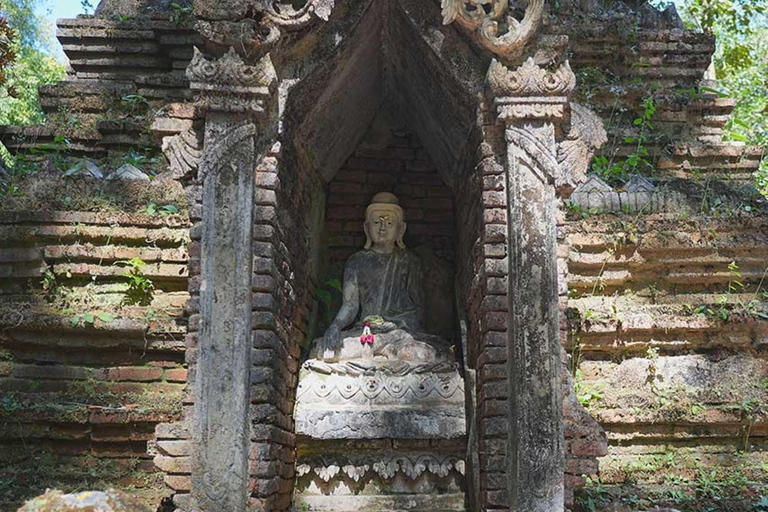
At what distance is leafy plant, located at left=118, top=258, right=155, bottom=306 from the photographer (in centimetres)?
606

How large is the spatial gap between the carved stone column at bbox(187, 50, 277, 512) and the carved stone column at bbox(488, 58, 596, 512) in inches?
60.9

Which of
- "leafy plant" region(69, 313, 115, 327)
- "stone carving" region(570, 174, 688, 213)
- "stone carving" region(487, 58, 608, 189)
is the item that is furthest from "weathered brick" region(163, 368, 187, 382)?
"stone carving" region(570, 174, 688, 213)

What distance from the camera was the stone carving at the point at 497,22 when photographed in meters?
4.77

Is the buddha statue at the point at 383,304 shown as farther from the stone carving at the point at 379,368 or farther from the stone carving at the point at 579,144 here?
the stone carving at the point at 579,144

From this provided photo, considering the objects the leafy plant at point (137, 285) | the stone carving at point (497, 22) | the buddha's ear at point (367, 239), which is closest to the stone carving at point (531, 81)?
the stone carving at point (497, 22)

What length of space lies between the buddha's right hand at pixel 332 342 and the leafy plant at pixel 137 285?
149cm

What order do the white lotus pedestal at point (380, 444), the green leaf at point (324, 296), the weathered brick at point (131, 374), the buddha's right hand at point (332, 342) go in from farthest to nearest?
the green leaf at point (324, 296), the weathered brick at point (131, 374), the buddha's right hand at point (332, 342), the white lotus pedestal at point (380, 444)

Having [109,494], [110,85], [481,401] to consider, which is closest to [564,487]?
[481,401]

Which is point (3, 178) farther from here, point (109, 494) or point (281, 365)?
point (109, 494)

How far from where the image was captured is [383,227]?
6586 mm

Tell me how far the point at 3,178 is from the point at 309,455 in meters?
3.82

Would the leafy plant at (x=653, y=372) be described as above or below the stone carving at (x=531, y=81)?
below

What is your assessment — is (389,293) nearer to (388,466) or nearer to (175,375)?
(388,466)

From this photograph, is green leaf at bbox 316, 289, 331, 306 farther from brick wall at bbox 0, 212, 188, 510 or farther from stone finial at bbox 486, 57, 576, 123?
stone finial at bbox 486, 57, 576, 123
